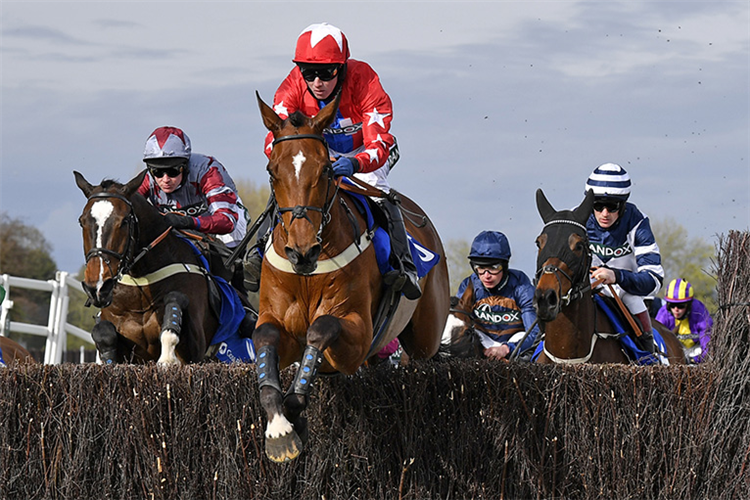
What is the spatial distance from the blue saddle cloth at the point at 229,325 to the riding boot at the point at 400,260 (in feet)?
7.64

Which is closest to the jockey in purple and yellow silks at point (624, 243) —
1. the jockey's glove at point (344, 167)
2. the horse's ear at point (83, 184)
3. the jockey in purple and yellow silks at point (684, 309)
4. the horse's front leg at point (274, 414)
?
the jockey's glove at point (344, 167)

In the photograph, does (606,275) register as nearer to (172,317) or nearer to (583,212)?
(583,212)

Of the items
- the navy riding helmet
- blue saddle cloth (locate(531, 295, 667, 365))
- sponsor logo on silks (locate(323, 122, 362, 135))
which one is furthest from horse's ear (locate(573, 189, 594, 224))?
the navy riding helmet

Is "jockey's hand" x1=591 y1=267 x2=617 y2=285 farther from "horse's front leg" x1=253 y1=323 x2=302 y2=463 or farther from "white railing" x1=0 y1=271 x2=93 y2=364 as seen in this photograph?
"white railing" x1=0 y1=271 x2=93 y2=364

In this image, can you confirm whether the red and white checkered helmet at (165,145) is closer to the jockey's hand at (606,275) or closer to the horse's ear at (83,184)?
the horse's ear at (83,184)

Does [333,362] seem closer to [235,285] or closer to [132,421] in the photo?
[132,421]

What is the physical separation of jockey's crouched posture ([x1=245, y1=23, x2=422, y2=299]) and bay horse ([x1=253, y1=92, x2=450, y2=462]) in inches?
10.0

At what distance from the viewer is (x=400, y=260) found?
6.12m

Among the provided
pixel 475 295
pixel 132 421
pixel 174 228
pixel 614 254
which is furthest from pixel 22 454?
pixel 475 295

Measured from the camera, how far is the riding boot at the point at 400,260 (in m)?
6.00

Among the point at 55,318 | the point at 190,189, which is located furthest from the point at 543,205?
the point at 55,318

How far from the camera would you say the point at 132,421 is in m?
5.98

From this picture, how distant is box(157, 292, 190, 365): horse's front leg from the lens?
24.2ft

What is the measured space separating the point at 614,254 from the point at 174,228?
3354mm
